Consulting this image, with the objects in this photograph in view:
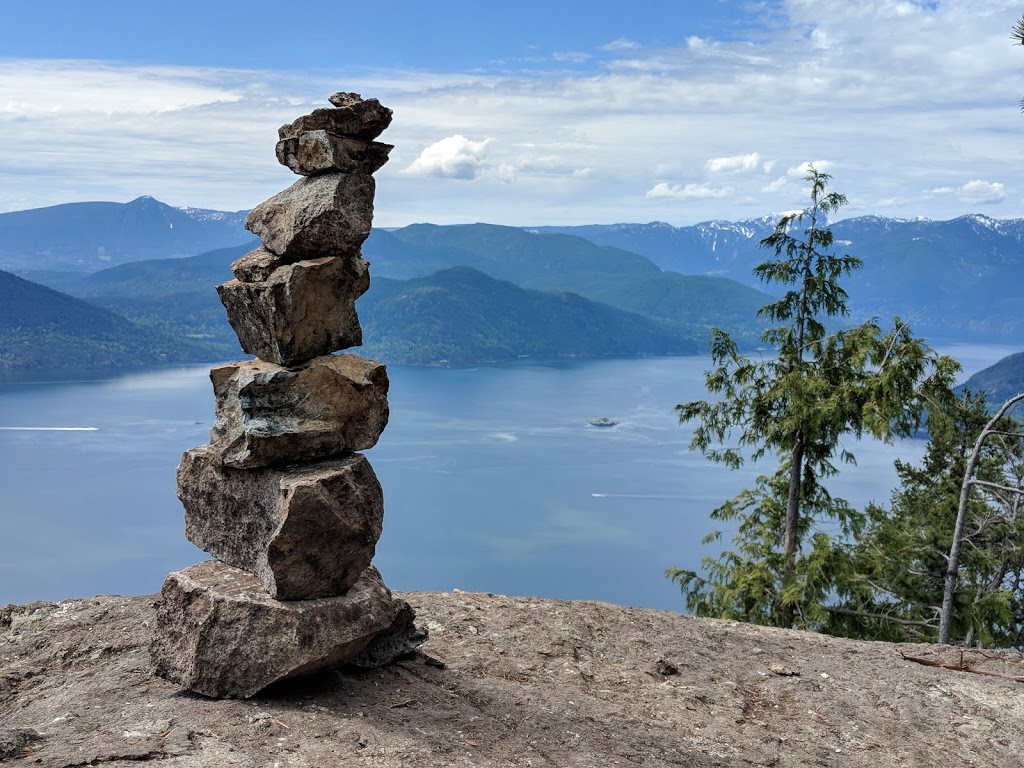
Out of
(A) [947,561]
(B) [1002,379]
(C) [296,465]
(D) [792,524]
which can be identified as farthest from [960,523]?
(B) [1002,379]

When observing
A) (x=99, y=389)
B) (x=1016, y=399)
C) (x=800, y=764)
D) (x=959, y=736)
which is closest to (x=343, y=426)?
(x=800, y=764)

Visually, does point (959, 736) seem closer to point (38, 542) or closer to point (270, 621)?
point (270, 621)

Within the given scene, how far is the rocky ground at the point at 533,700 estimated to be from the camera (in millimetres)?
6496

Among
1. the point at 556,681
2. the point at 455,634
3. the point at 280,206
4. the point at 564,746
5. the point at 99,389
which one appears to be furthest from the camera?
the point at 99,389

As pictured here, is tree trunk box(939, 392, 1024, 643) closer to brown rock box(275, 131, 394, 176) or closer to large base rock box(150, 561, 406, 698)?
brown rock box(275, 131, 394, 176)

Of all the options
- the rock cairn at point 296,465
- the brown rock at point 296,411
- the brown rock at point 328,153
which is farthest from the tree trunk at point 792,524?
the brown rock at point 328,153

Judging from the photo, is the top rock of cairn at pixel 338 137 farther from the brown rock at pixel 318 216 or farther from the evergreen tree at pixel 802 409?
the evergreen tree at pixel 802 409

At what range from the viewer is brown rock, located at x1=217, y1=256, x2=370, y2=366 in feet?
25.2

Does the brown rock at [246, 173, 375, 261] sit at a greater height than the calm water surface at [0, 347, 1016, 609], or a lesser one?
greater

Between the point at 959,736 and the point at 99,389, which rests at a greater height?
the point at 959,736

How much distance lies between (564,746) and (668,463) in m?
89.6

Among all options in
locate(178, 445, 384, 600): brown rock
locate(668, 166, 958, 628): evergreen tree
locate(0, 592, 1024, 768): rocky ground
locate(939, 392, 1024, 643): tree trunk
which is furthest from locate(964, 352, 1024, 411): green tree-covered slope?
locate(178, 445, 384, 600): brown rock

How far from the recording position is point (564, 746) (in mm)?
6941

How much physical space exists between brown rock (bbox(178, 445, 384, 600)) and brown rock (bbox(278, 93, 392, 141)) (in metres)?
2.87
